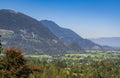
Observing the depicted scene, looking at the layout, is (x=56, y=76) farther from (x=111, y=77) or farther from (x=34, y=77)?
(x=111, y=77)

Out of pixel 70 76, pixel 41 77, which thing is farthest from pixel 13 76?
pixel 70 76

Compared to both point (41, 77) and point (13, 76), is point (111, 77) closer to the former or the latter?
point (41, 77)

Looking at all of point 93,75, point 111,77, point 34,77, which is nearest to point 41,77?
point 34,77

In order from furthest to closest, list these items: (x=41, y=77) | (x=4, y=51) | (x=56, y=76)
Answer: (x=56, y=76) < (x=41, y=77) < (x=4, y=51)

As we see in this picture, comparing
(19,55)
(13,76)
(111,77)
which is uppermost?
(19,55)

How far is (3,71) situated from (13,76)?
3.33 feet

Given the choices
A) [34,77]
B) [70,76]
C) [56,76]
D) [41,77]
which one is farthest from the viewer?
[70,76]

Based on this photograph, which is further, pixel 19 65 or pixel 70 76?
pixel 70 76

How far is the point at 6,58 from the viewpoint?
2978 cm

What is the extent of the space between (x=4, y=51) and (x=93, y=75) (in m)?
162

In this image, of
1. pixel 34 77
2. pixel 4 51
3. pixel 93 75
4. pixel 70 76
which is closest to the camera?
pixel 4 51

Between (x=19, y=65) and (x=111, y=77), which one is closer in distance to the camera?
(x=19, y=65)

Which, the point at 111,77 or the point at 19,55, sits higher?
Answer: the point at 19,55

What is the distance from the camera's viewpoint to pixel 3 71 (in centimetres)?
Result: 2878
